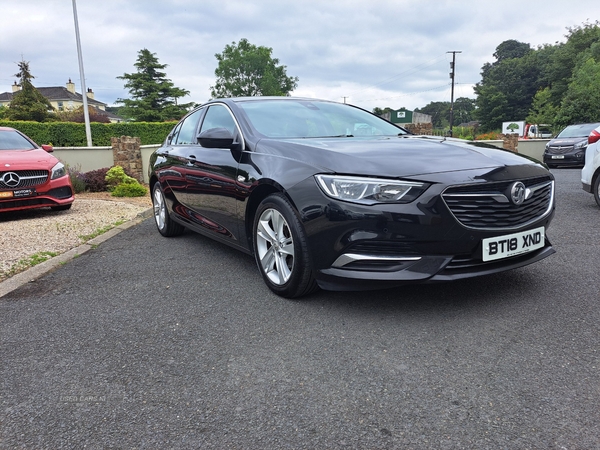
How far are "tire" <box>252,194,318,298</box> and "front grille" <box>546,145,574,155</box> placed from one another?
14869mm

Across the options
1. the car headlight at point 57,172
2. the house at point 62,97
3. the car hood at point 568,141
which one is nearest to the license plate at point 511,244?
the car headlight at point 57,172

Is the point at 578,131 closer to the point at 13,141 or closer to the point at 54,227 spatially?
the point at 54,227

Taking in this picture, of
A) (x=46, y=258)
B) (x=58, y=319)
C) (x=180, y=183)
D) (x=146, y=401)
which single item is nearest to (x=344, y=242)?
(x=146, y=401)

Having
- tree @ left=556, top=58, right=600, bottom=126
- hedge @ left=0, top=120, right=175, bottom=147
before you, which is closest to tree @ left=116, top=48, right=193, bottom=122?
hedge @ left=0, top=120, right=175, bottom=147

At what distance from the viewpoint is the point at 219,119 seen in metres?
4.40

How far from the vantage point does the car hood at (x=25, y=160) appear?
6945mm

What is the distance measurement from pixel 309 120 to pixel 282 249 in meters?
1.40

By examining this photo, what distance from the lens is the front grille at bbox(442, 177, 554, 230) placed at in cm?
272

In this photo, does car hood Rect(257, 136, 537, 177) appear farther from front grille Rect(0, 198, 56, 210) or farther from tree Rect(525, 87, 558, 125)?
tree Rect(525, 87, 558, 125)

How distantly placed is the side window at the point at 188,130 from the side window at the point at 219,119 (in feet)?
0.70

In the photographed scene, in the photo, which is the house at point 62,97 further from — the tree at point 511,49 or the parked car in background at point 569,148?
the tree at point 511,49

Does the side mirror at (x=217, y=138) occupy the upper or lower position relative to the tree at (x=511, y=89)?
lower

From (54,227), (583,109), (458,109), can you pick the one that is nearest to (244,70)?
(583,109)

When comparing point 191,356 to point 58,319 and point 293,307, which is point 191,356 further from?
point 58,319
